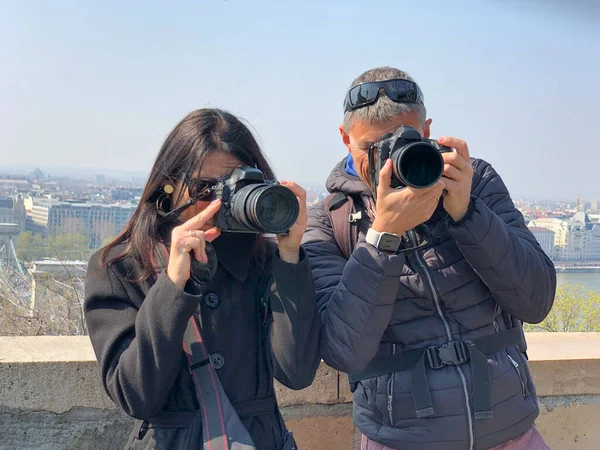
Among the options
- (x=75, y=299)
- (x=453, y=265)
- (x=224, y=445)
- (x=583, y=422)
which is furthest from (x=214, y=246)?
(x=75, y=299)

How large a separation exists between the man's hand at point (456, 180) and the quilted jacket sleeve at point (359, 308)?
8.1 inches

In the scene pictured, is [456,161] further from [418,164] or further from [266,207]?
[266,207]

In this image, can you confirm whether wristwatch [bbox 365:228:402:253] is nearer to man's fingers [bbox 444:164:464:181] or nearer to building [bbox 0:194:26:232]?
man's fingers [bbox 444:164:464:181]

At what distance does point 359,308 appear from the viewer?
1.72 metres

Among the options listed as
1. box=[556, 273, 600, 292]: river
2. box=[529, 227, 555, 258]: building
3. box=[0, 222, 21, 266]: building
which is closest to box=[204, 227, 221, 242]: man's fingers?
box=[529, 227, 555, 258]: building

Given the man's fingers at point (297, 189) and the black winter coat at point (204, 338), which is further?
the man's fingers at point (297, 189)

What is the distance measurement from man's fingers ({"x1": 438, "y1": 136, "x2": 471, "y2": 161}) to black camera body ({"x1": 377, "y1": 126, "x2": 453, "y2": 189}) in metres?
0.03

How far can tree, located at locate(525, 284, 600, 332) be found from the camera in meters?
5.93

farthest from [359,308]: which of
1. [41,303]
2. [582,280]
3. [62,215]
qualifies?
[62,215]

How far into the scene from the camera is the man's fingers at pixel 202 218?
5.49ft

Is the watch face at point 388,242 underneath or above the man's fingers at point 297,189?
underneath

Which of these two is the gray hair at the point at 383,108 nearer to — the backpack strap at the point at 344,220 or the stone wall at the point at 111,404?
the backpack strap at the point at 344,220

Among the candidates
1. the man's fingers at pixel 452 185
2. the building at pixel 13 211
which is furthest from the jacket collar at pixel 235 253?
the building at pixel 13 211

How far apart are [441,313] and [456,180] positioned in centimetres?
38
